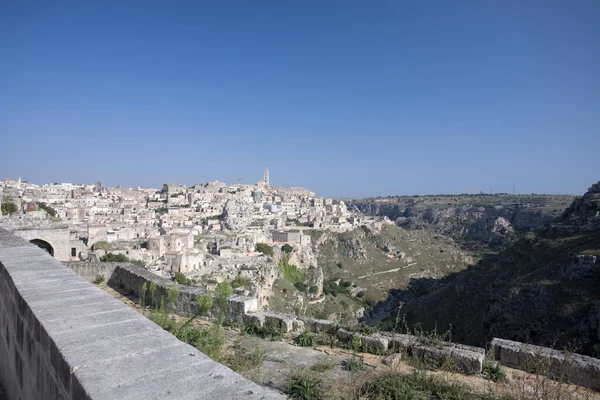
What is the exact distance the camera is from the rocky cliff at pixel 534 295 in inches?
830

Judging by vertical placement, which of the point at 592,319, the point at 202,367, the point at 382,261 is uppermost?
the point at 202,367

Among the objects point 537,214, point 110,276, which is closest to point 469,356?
point 110,276

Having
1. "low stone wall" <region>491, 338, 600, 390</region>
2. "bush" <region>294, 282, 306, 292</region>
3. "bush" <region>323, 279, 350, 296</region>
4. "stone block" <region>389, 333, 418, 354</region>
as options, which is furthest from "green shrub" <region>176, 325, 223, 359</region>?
"bush" <region>323, 279, 350, 296</region>

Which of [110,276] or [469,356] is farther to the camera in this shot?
[110,276]

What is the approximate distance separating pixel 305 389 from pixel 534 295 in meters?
25.9

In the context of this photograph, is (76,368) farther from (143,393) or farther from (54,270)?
(54,270)

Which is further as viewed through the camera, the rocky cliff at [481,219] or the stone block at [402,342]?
the rocky cliff at [481,219]

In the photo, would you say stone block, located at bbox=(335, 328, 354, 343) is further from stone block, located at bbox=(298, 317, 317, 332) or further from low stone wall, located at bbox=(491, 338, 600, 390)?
low stone wall, located at bbox=(491, 338, 600, 390)

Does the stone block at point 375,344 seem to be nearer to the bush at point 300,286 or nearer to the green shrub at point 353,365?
the green shrub at point 353,365

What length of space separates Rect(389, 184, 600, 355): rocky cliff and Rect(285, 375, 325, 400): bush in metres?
17.2

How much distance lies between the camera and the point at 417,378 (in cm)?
353

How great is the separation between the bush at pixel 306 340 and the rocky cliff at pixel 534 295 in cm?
1588

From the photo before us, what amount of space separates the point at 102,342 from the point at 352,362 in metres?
2.89

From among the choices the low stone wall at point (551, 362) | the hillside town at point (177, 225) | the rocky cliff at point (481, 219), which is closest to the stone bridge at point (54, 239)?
the hillside town at point (177, 225)
